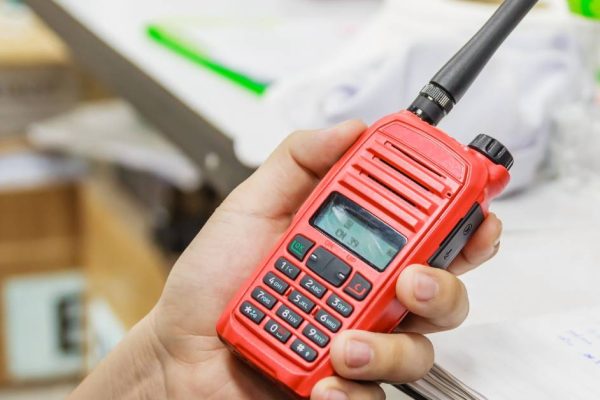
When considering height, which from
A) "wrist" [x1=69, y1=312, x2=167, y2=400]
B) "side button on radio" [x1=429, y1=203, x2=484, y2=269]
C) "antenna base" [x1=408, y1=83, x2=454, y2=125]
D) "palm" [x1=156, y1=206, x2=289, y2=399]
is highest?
"antenna base" [x1=408, y1=83, x2=454, y2=125]

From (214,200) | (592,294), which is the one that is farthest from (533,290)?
(214,200)

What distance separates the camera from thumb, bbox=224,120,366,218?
0.46 meters

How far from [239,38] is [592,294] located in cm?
42

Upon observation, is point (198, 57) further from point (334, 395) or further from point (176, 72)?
point (334, 395)

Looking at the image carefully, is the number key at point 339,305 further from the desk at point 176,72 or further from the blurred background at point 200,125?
the desk at point 176,72

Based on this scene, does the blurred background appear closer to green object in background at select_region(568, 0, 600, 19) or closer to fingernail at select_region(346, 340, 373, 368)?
green object in background at select_region(568, 0, 600, 19)

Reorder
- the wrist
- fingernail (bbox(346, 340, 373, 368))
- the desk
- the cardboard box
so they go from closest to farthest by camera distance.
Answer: fingernail (bbox(346, 340, 373, 368))
the wrist
the desk
the cardboard box

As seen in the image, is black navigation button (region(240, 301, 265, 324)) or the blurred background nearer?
black navigation button (region(240, 301, 265, 324))

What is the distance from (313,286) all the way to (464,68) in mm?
133

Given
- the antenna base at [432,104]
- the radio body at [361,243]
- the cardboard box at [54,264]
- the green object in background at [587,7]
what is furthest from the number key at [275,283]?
the cardboard box at [54,264]

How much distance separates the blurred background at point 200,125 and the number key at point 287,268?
0.34 ft

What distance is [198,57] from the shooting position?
29.4 inches

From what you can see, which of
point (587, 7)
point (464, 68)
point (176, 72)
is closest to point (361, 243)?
point (464, 68)

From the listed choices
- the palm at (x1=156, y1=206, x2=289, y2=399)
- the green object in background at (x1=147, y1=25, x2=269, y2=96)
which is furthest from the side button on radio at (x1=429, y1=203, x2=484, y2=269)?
the green object in background at (x1=147, y1=25, x2=269, y2=96)
